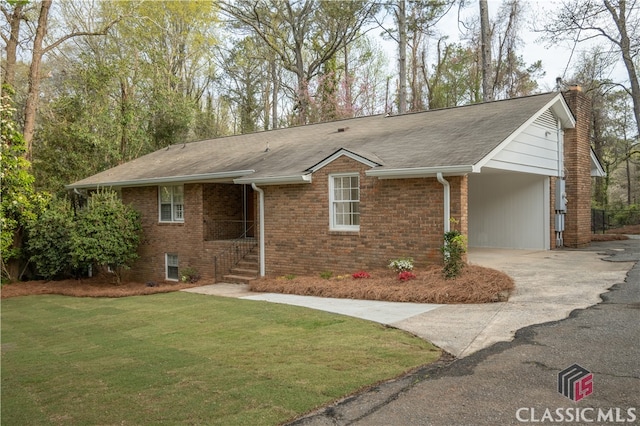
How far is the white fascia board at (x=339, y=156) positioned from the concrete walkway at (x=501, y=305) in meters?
3.34

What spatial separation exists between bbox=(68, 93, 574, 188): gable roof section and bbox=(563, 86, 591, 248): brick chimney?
2.10 ft

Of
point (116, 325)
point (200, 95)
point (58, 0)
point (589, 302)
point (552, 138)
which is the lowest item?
point (116, 325)

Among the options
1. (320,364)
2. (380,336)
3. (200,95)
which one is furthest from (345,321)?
(200,95)

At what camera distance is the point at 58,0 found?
83.1 feet

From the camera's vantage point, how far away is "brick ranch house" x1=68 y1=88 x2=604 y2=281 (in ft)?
36.2

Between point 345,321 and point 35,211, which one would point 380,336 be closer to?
point 345,321

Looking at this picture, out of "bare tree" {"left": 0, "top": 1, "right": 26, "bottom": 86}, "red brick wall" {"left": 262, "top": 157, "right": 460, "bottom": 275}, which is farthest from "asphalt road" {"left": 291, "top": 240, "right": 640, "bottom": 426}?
"bare tree" {"left": 0, "top": 1, "right": 26, "bottom": 86}

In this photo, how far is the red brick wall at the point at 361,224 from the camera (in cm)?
1073

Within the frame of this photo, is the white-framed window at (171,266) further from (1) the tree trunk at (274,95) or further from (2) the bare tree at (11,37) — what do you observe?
(1) the tree trunk at (274,95)

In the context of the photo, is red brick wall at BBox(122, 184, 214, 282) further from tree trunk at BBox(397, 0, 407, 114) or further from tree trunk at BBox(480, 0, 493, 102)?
tree trunk at BBox(480, 0, 493, 102)

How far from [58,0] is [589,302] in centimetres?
2782

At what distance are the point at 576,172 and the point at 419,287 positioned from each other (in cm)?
949

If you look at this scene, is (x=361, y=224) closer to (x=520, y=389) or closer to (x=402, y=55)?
(x=520, y=389)

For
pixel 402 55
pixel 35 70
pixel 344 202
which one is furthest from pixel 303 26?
pixel 344 202
